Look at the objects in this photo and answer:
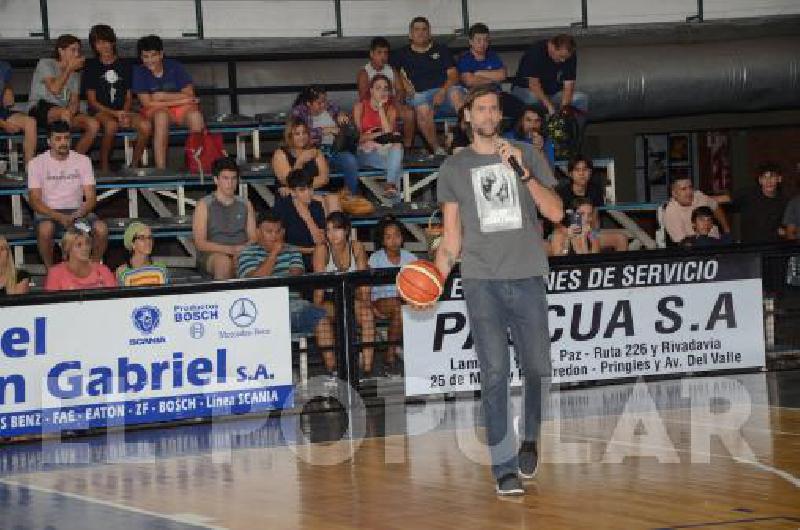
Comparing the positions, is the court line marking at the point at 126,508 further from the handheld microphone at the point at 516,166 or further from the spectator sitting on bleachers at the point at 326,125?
the spectator sitting on bleachers at the point at 326,125

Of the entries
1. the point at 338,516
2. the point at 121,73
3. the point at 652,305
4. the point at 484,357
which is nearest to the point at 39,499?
the point at 338,516

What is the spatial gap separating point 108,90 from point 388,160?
3.63 m

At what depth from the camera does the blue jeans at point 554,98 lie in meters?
20.9

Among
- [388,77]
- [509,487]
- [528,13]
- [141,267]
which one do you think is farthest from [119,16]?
[509,487]

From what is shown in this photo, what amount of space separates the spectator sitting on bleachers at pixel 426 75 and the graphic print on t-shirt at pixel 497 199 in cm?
1135

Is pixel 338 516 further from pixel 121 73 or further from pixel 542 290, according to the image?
pixel 121 73

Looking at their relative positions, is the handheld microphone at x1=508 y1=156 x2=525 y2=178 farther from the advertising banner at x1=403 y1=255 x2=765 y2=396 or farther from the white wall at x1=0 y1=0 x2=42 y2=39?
the white wall at x1=0 y1=0 x2=42 y2=39

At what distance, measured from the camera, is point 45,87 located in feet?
63.1

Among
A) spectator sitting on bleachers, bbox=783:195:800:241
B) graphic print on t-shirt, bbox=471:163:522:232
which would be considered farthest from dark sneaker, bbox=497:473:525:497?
spectator sitting on bleachers, bbox=783:195:800:241

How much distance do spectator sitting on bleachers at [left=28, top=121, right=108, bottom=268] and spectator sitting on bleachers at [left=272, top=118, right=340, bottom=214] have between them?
223 centimetres

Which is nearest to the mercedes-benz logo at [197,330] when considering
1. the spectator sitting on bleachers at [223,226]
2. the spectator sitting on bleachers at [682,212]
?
the spectator sitting on bleachers at [223,226]

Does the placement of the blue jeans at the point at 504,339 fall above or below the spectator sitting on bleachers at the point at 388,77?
below

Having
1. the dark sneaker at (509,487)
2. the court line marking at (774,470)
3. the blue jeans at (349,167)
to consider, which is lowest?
the court line marking at (774,470)

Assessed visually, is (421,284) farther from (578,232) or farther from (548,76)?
(548,76)
